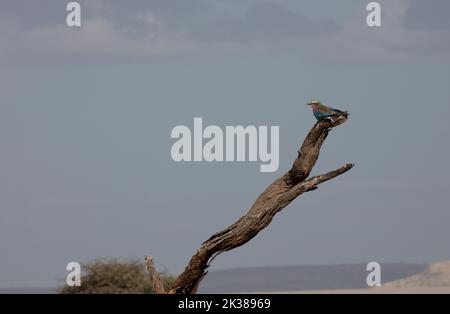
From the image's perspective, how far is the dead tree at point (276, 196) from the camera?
64.6 feet

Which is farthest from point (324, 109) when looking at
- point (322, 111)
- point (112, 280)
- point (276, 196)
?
point (112, 280)

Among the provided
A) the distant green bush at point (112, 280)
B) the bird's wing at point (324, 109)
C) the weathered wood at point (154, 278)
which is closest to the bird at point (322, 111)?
the bird's wing at point (324, 109)

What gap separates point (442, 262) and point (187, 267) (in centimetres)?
7946

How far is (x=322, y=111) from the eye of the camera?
19.7 metres

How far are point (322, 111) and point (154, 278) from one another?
502 cm

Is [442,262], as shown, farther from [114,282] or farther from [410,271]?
[114,282]

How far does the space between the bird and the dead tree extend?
0.07 meters

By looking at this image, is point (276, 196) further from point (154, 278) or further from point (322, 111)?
point (154, 278)

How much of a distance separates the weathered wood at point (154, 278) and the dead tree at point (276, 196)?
3.59 feet

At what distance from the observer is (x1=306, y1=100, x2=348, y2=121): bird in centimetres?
1959

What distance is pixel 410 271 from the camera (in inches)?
4072

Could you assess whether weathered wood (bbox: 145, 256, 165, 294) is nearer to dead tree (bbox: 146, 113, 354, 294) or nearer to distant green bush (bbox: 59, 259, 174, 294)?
dead tree (bbox: 146, 113, 354, 294)
